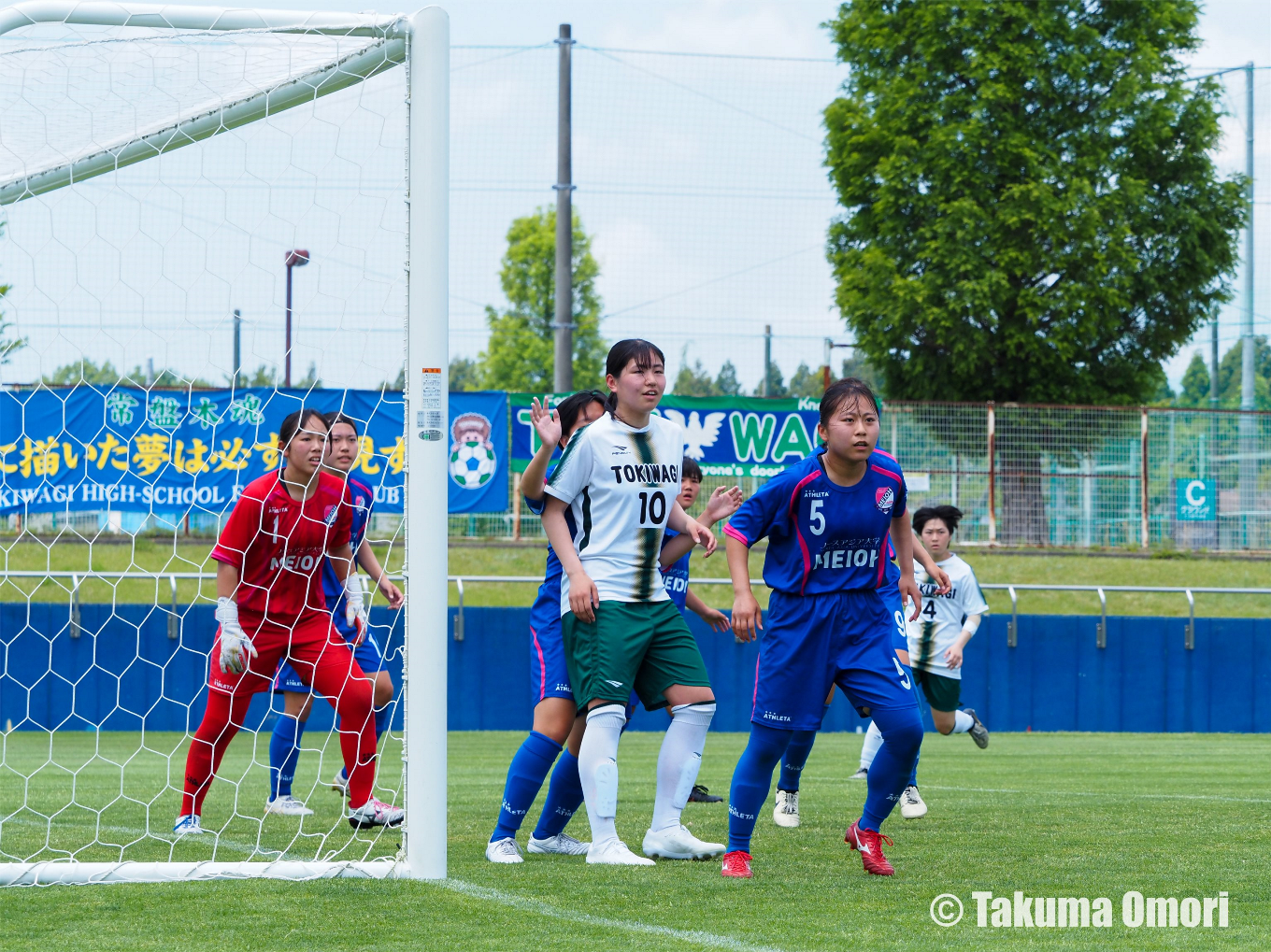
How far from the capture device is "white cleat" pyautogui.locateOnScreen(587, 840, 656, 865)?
16.6ft

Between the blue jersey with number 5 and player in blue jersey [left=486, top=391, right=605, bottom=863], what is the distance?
77 centimetres

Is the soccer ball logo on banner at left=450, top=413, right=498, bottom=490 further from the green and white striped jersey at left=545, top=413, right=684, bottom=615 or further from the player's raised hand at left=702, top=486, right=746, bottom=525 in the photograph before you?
the green and white striped jersey at left=545, top=413, right=684, bottom=615

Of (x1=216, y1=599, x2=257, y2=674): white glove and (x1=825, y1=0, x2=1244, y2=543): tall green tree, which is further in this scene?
(x1=825, y1=0, x2=1244, y2=543): tall green tree

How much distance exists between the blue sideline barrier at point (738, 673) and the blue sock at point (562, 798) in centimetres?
891

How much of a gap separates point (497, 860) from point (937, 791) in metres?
4.07

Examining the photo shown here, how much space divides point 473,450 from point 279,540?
10.8 metres

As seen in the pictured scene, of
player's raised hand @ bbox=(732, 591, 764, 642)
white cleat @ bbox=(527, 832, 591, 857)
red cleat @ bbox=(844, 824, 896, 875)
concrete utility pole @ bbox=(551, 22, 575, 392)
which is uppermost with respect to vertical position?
concrete utility pole @ bbox=(551, 22, 575, 392)


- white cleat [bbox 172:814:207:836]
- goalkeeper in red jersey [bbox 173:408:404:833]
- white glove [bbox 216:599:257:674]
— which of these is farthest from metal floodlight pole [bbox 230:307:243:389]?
white cleat [bbox 172:814:207:836]

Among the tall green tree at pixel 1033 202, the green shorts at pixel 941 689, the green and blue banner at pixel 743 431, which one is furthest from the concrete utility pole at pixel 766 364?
the green shorts at pixel 941 689

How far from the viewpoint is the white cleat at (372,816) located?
5832 mm

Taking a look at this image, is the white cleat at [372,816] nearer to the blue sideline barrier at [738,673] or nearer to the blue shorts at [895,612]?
the blue shorts at [895,612]

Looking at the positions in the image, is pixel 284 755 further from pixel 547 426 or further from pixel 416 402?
pixel 416 402

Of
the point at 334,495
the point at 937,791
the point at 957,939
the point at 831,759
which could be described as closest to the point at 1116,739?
the point at 831,759

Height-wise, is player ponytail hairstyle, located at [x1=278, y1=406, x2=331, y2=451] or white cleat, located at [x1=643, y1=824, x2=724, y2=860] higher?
player ponytail hairstyle, located at [x1=278, y1=406, x2=331, y2=451]
